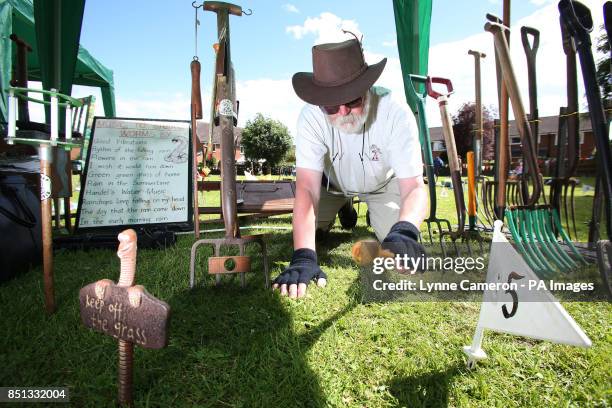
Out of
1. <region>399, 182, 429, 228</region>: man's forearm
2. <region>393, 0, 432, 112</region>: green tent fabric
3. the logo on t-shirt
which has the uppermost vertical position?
<region>393, 0, 432, 112</region>: green tent fabric

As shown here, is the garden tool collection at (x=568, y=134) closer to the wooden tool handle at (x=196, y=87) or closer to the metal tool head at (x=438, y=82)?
the metal tool head at (x=438, y=82)

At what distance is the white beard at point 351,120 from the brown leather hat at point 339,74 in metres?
0.30

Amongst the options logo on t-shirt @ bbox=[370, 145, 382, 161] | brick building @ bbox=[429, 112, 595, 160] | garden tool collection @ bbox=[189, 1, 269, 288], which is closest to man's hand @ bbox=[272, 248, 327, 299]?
garden tool collection @ bbox=[189, 1, 269, 288]

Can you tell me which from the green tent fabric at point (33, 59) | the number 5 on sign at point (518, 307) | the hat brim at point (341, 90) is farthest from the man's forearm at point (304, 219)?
the green tent fabric at point (33, 59)

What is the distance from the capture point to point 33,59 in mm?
8250

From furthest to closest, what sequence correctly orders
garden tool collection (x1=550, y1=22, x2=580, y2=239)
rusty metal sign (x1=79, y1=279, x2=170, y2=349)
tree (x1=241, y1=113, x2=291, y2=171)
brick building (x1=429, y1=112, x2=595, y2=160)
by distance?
tree (x1=241, y1=113, x2=291, y2=171)
brick building (x1=429, y1=112, x2=595, y2=160)
garden tool collection (x1=550, y1=22, x2=580, y2=239)
rusty metal sign (x1=79, y1=279, x2=170, y2=349)

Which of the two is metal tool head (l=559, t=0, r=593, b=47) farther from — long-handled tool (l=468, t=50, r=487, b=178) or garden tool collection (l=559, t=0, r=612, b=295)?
long-handled tool (l=468, t=50, r=487, b=178)

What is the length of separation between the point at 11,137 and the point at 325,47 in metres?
1.41

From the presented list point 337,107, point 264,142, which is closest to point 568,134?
point 337,107

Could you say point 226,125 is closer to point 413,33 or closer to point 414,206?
point 414,206

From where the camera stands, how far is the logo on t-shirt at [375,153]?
7.28 feet

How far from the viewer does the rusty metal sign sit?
0.96m

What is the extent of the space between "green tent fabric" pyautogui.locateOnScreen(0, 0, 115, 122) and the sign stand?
140 inches

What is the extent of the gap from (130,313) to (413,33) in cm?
374
